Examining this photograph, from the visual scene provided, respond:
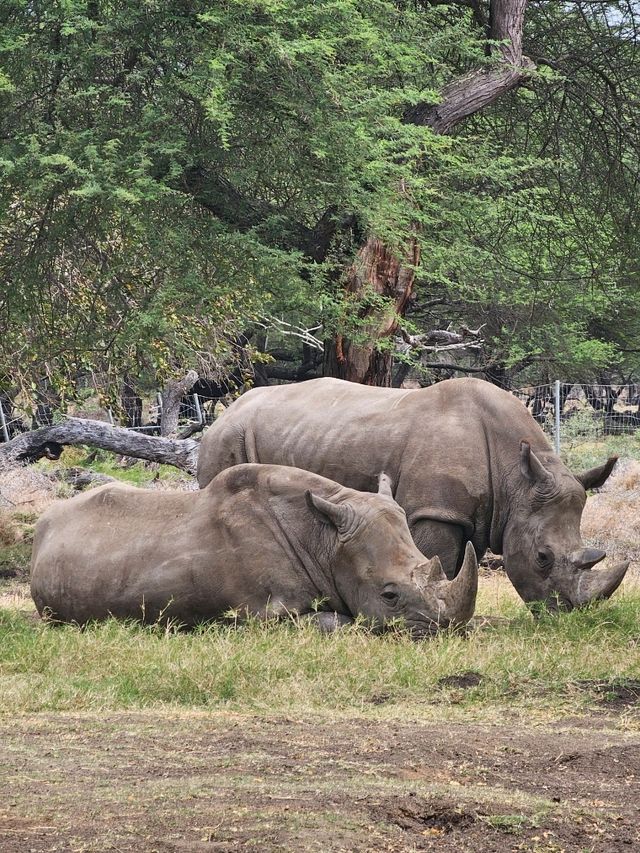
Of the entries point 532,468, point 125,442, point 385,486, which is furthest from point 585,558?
point 125,442

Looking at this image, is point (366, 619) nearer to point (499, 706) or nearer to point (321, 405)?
point (499, 706)

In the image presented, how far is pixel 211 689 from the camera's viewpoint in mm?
7203

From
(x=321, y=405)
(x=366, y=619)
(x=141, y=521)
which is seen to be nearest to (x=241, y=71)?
(x=321, y=405)

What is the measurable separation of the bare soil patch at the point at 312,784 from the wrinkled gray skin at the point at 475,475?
270cm

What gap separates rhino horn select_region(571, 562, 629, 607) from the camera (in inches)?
355

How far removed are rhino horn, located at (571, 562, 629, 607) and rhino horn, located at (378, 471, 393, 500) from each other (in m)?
1.46

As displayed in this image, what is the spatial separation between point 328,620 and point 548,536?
5.84 ft

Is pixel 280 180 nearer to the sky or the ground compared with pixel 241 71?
nearer to the ground

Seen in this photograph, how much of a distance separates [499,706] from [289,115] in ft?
19.3

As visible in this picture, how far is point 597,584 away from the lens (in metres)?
9.10

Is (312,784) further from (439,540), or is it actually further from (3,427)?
(3,427)

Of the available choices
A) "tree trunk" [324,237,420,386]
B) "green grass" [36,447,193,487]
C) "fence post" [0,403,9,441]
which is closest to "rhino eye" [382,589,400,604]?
"tree trunk" [324,237,420,386]

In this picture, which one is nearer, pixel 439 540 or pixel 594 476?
pixel 439 540

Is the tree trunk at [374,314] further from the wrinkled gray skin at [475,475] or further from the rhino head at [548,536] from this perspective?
the rhino head at [548,536]
